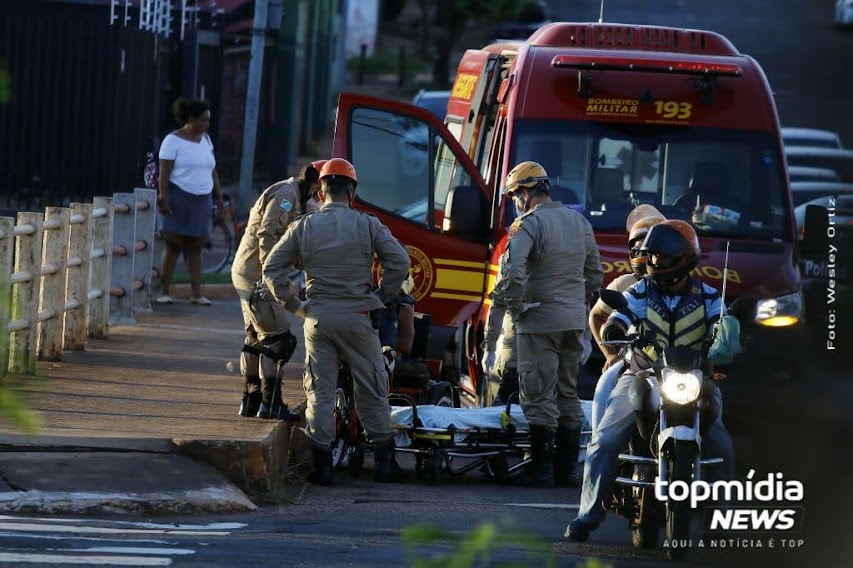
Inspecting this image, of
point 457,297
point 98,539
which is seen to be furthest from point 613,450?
point 457,297

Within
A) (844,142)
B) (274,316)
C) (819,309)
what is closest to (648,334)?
(274,316)

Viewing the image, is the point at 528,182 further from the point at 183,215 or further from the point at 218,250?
the point at 218,250

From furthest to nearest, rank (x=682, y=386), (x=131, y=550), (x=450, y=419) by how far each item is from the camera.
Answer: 1. (x=450, y=419)
2. (x=682, y=386)
3. (x=131, y=550)

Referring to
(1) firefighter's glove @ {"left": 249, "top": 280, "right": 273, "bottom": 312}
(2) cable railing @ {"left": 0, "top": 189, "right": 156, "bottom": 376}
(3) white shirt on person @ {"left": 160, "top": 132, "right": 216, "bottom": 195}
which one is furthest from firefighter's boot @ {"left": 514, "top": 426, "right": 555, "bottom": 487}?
(3) white shirt on person @ {"left": 160, "top": 132, "right": 216, "bottom": 195}

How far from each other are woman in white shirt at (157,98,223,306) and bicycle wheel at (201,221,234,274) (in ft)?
10.7

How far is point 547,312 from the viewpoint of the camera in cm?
918

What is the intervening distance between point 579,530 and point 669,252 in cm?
126

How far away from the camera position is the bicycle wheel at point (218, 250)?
1786 centimetres

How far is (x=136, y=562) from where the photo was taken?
6262 mm

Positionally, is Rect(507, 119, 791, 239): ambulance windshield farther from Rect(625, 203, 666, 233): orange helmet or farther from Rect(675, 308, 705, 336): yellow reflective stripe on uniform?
Rect(675, 308, 705, 336): yellow reflective stripe on uniform

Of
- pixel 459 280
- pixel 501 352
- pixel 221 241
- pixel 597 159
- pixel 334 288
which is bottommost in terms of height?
pixel 221 241

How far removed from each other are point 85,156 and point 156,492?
Answer: 970 cm

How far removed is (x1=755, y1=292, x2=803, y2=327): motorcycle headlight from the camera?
419 inches

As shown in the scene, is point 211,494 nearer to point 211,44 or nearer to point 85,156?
point 85,156
